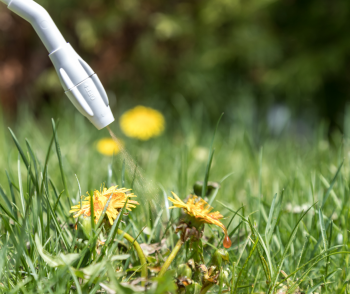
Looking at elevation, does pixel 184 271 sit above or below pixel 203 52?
below

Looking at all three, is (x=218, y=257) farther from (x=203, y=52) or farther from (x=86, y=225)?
(x=203, y=52)

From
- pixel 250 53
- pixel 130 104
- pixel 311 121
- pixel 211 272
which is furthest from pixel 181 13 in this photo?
pixel 211 272

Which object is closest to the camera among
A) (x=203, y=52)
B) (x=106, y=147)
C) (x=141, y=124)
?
(x=106, y=147)

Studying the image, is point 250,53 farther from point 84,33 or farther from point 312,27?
point 84,33

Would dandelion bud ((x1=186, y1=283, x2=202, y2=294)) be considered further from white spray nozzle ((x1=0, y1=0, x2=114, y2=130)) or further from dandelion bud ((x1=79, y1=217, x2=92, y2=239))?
white spray nozzle ((x1=0, y1=0, x2=114, y2=130))

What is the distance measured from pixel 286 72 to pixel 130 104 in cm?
132

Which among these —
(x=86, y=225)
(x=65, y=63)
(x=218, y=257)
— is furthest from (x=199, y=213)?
(x=65, y=63)

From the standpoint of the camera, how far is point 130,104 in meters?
3.01

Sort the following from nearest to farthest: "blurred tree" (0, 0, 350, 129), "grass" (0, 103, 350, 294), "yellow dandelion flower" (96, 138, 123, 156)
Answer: "grass" (0, 103, 350, 294), "yellow dandelion flower" (96, 138, 123, 156), "blurred tree" (0, 0, 350, 129)

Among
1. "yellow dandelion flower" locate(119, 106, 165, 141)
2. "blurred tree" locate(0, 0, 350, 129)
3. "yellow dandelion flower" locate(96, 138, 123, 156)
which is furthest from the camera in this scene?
"blurred tree" locate(0, 0, 350, 129)

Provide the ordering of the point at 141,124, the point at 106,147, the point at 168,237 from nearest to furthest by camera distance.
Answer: the point at 168,237 < the point at 106,147 < the point at 141,124

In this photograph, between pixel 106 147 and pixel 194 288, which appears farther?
pixel 106 147

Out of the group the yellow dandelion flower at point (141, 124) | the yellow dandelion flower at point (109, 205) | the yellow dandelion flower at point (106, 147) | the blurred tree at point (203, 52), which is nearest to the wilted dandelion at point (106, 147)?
the yellow dandelion flower at point (106, 147)

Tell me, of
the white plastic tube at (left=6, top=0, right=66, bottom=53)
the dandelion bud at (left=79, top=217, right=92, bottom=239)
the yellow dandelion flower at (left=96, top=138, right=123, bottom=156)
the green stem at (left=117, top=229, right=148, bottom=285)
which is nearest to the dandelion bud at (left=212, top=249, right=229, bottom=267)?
the green stem at (left=117, top=229, right=148, bottom=285)
